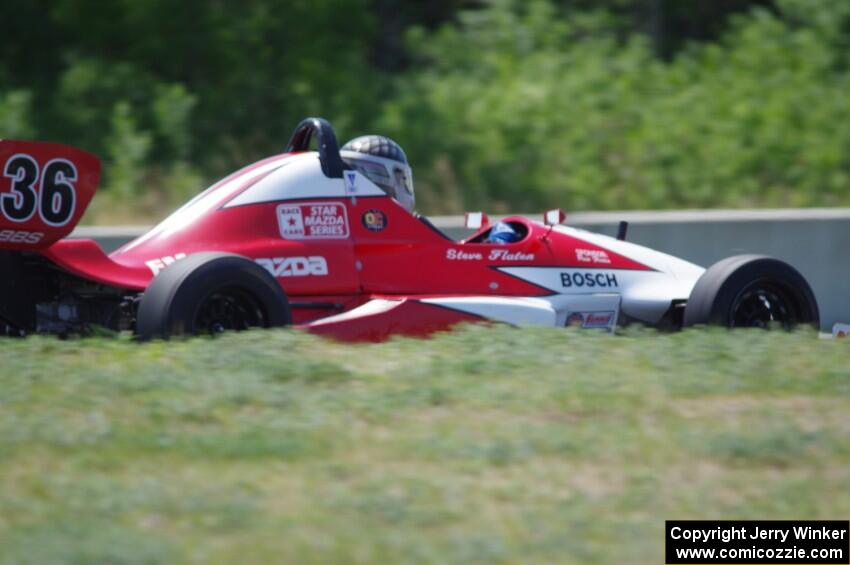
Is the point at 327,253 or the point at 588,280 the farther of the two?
the point at 588,280

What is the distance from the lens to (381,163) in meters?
7.89

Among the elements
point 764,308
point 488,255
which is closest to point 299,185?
point 488,255

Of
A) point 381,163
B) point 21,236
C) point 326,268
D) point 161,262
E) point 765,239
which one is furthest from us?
point 765,239

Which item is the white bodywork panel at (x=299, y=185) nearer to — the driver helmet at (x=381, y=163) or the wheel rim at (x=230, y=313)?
the driver helmet at (x=381, y=163)

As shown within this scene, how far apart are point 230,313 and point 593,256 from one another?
8.55 feet

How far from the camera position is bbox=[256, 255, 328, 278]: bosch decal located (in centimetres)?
694

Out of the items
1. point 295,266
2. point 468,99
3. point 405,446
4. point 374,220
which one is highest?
point 468,99

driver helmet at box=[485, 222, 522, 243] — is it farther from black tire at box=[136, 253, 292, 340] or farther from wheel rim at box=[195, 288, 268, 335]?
wheel rim at box=[195, 288, 268, 335]

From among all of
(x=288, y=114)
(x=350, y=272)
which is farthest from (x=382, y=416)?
(x=288, y=114)

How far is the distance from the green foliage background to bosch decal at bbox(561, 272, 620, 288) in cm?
616

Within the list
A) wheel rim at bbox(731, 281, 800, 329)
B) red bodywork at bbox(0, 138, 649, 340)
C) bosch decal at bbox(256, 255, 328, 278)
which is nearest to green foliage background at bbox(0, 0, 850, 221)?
red bodywork at bbox(0, 138, 649, 340)

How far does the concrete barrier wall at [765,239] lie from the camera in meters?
10.3

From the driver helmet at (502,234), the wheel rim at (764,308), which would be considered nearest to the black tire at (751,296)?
the wheel rim at (764,308)

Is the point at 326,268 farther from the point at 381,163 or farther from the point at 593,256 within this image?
the point at 593,256
